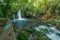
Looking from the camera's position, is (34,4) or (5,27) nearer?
(5,27)

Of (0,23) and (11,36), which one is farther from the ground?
(0,23)

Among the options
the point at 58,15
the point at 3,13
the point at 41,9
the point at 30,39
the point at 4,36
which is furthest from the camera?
the point at 41,9

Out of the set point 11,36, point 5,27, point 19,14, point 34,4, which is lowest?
point 19,14

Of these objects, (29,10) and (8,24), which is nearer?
(8,24)

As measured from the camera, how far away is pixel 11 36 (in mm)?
2977

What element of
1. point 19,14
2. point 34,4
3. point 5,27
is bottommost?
point 19,14

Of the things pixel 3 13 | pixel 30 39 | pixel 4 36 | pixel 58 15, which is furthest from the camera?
pixel 58 15

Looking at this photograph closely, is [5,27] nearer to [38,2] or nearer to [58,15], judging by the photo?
[58,15]

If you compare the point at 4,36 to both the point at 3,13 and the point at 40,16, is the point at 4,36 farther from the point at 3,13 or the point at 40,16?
the point at 40,16

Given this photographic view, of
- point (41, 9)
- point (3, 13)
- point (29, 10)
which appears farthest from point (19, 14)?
point (3, 13)

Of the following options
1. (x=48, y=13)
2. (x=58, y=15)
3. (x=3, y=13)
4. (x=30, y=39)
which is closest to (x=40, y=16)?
(x=48, y=13)

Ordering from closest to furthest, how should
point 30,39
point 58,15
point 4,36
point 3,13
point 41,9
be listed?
point 4,36, point 30,39, point 3,13, point 58,15, point 41,9

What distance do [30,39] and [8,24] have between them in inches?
230

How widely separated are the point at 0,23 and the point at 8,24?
154mm
